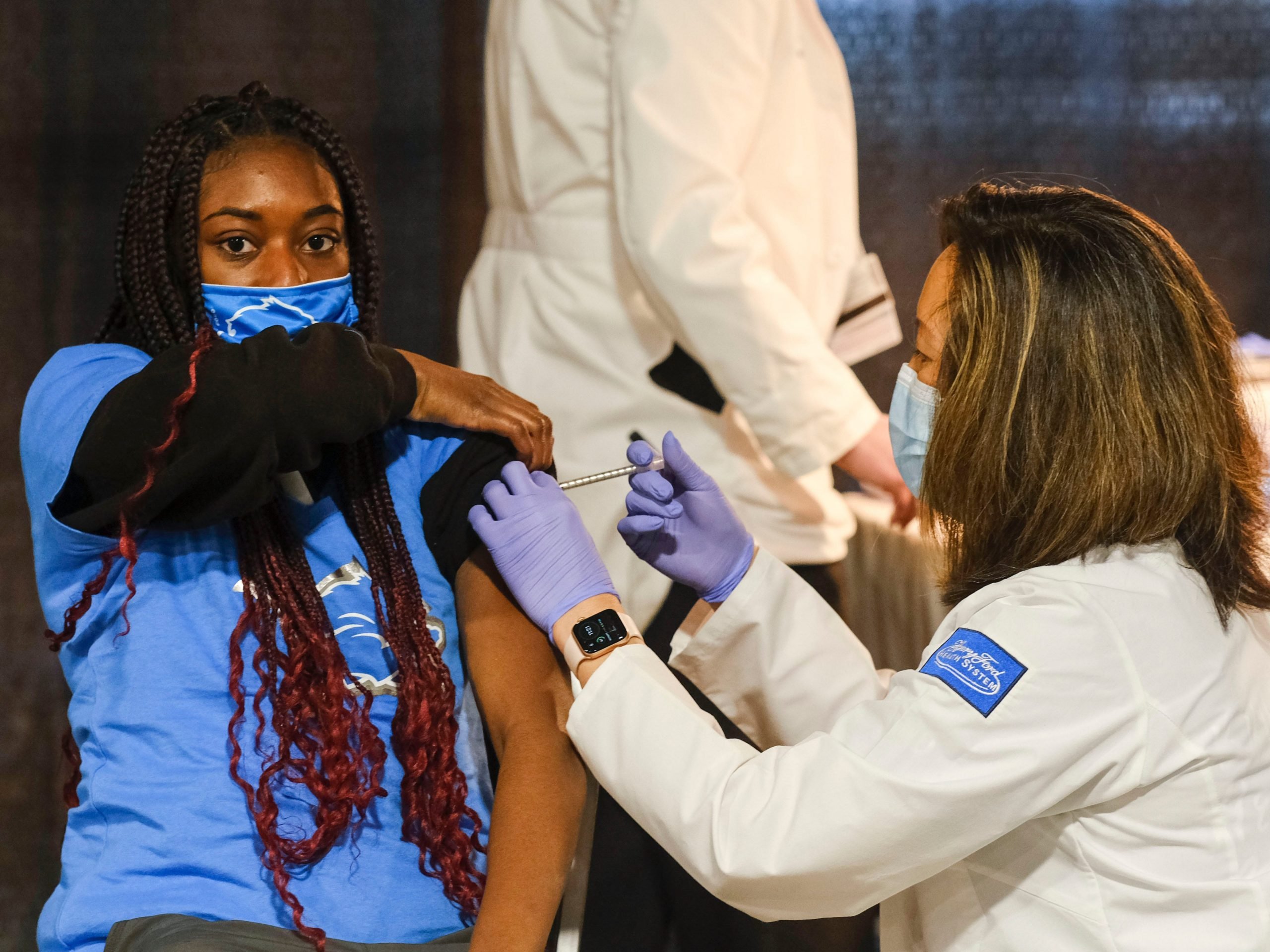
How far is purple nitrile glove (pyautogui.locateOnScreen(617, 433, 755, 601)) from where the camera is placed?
4.84 ft

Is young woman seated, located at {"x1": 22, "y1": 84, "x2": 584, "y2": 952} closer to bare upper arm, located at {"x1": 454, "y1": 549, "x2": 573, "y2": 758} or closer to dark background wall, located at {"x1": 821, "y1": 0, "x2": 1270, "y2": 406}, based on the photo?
bare upper arm, located at {"x1": 454, "y1": 549, "x2": 573, "y2": 758}

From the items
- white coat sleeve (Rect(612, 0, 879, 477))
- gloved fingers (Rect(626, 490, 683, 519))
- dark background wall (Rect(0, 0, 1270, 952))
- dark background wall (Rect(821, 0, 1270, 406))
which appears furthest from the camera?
dark background wall (Rect(821, 0, 1270, 406))

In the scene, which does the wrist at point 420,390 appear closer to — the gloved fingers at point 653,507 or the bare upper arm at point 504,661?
the bare upper arm at point 504,661

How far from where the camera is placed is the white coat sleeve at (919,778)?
104 cm

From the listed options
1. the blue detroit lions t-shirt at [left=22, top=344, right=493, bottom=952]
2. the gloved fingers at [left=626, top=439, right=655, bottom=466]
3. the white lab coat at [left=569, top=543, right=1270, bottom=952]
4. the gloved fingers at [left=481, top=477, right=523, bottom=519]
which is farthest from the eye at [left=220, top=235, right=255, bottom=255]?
the white lab coat at [left=569, top=543, right=1270, bottom=952]

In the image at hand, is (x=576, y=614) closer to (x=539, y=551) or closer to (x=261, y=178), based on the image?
(x=539, y=551)

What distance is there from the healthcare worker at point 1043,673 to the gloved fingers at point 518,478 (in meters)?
0.05

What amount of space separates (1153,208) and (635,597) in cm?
115

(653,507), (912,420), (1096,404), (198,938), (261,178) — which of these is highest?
(261,178)

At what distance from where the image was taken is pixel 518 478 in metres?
1.35

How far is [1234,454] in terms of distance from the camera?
1177 mm

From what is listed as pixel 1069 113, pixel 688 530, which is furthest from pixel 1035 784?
pixel 1069 113

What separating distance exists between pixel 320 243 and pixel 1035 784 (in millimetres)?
982

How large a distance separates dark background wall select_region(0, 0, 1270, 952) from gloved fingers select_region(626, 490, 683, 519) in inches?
22.6
